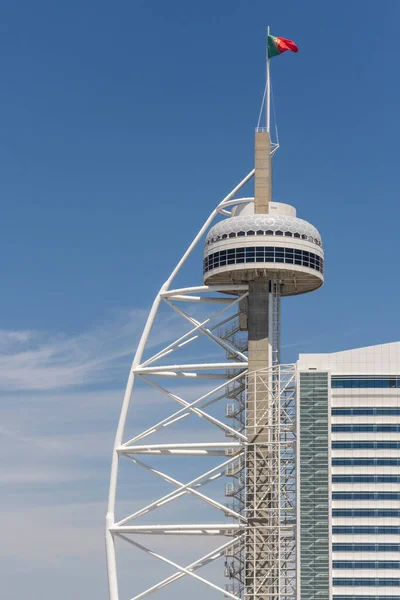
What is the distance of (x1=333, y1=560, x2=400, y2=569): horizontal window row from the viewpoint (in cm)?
15150

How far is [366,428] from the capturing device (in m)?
155

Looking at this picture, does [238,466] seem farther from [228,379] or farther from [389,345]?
[389,345]

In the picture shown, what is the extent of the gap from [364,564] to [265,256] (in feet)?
111

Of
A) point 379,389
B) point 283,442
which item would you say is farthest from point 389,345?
point 283,442

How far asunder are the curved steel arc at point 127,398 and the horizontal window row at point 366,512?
17.6 meters

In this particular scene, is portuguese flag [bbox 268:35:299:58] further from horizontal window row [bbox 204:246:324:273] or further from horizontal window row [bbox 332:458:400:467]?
horizontal window row [bbox 332:458:400:467]

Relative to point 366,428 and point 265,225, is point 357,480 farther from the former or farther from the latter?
point 265,225

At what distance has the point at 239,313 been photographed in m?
165

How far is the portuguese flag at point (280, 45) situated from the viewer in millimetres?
168000

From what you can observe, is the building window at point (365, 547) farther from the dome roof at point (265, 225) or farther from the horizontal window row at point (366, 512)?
the dome roof at point (265, 225)

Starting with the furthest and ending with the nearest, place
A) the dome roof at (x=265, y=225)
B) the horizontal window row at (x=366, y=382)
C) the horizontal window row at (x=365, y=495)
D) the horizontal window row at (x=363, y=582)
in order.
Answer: the dome roof at (x=265, y=225) → the horizontal window row at (x=366, y=382) → the horizontal window row at (x=365, y=495) → the horizontal window row at (x=363, y=582)

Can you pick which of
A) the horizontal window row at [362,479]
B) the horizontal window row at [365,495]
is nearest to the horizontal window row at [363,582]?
the horizontal window row at [365,495]

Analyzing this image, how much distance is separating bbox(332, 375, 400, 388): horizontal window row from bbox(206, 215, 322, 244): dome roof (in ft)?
55.4

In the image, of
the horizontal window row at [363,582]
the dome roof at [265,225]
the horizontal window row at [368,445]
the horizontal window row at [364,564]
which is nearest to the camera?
the horizontal window row at [363,582]
